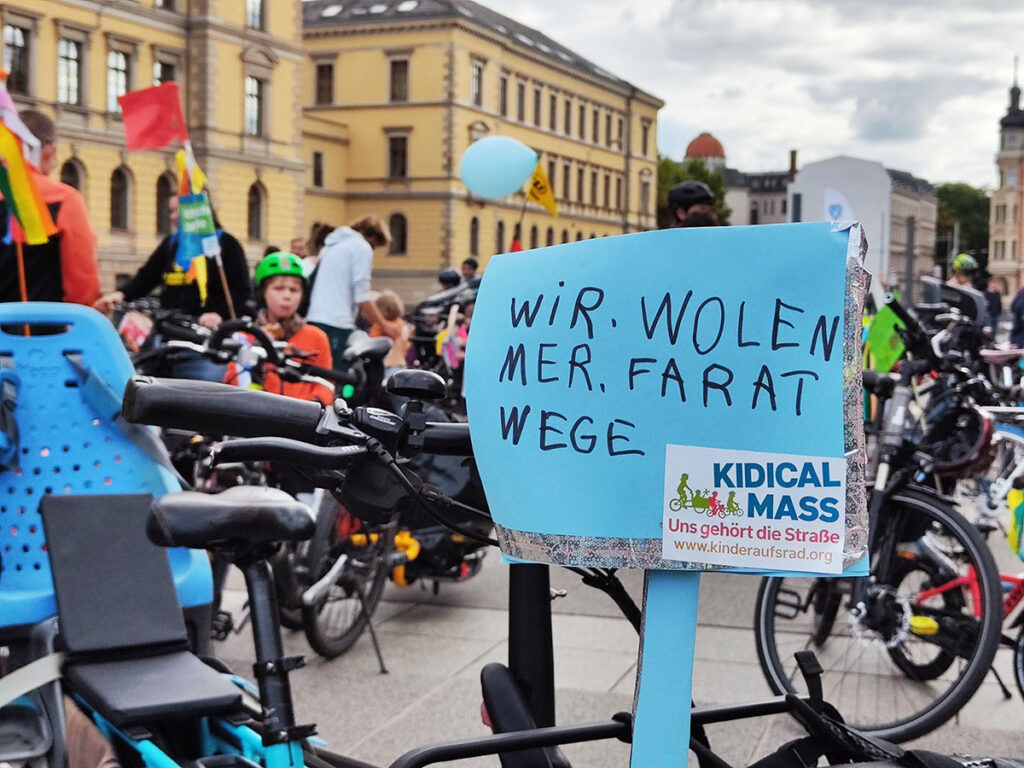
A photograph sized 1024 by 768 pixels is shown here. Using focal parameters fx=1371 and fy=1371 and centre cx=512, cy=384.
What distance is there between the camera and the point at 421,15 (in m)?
67.2

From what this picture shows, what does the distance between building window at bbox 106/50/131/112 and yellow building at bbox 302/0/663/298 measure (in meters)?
15.0

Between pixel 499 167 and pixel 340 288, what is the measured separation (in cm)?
665

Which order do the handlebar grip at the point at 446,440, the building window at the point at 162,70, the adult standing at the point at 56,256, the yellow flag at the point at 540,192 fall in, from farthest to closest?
the building window at the point at 162,70
the yellow flag at the point at 540,192
the adult standing at the point at 56,256
the handlebar grip at the point at 446,440

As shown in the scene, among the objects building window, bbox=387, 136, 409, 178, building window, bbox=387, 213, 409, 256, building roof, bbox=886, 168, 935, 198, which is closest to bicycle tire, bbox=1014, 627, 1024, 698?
building window, bbox=387, 213, 409, 256

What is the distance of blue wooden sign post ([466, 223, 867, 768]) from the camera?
1454 millimetres

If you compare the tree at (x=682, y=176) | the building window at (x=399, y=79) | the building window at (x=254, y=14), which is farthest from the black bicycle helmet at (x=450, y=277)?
the tree at (x=682, y=176)

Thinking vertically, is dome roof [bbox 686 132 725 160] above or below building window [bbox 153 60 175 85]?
above

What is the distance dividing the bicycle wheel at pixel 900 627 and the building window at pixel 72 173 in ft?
141

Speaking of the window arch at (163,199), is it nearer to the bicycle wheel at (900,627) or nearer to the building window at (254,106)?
the building window at (254,106)

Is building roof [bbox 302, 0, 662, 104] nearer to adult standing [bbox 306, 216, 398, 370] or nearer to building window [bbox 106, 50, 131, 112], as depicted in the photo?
building window [bbox 106, 50, 131, 112]

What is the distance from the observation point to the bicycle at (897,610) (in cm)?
417

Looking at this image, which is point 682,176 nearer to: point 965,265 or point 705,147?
point 705,147

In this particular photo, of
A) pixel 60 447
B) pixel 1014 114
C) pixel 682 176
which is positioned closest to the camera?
pixel 60 447

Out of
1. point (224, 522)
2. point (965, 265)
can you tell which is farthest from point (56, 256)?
point (965, 265)
